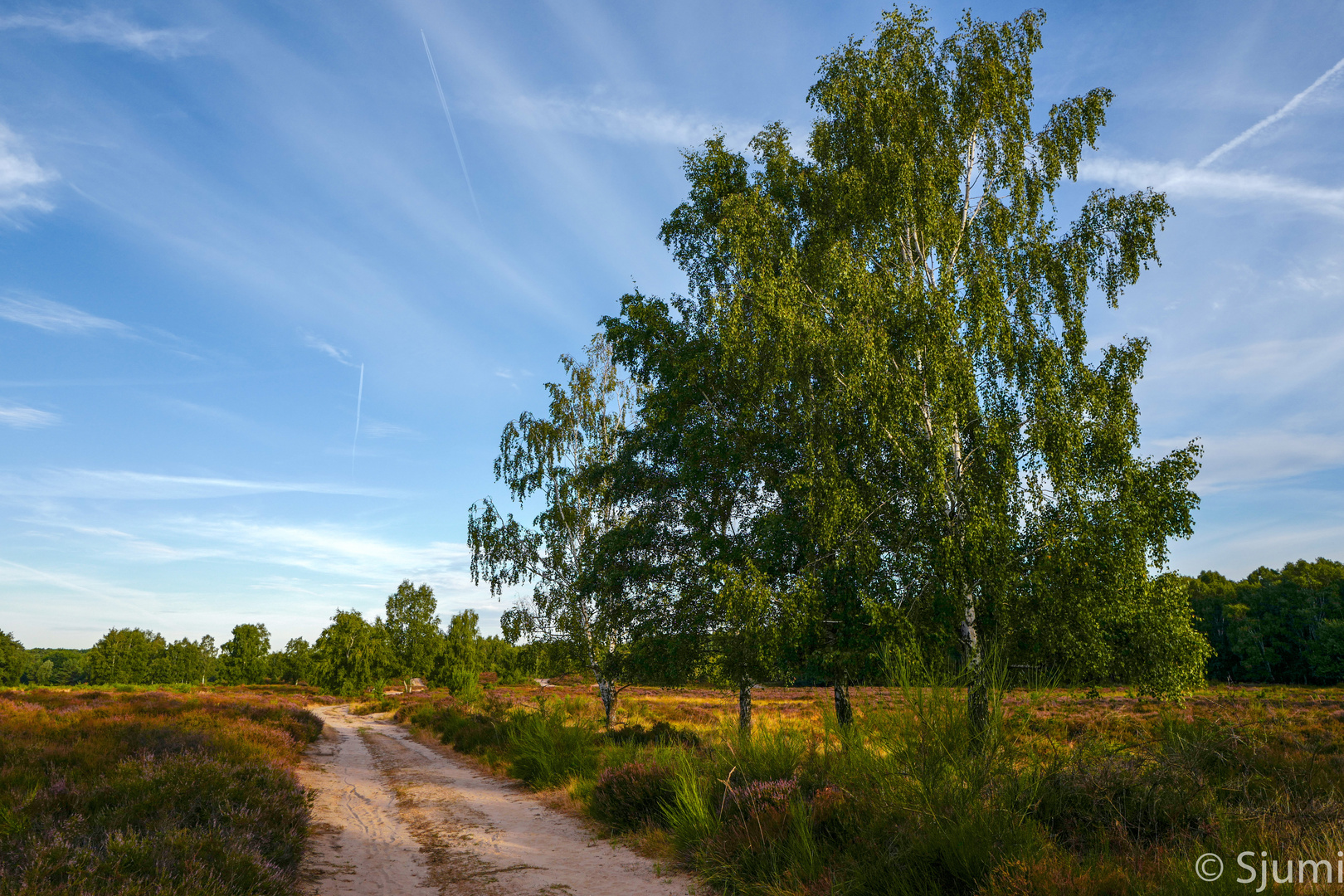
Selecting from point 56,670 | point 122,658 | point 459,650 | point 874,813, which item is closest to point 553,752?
point 874,813

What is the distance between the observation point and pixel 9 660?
71.4 m

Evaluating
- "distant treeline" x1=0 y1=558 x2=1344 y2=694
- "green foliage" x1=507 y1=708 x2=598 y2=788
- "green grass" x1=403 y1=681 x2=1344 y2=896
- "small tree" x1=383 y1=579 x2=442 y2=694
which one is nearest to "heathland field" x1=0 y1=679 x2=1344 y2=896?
"green grass" x1=403 y1=681 x2=1344 y2=896

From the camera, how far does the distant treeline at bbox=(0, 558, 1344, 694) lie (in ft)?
177

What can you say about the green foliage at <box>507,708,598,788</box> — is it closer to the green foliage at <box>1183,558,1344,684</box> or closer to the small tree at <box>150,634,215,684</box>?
the green foliage at <box>1183,558,1344,684</box>

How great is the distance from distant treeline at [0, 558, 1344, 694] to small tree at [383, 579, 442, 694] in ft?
0.33

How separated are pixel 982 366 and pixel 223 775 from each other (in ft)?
47.8

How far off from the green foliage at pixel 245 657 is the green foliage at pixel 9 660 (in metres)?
20.1

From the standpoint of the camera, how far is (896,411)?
1295 cm

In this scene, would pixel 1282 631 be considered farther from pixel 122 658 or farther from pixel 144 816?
pixel 122 658

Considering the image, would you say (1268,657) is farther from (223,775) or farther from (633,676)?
(223,775)

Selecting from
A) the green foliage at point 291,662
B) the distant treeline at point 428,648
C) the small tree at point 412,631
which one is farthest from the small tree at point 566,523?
the green foliage at point 291,662

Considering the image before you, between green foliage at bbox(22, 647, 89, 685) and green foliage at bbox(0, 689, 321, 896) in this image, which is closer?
green foliage at bbox(0, 689, 321, 896)

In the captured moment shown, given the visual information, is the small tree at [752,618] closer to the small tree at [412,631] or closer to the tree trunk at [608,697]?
the tree trunk at [608,697]

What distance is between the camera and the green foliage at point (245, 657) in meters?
87.2
